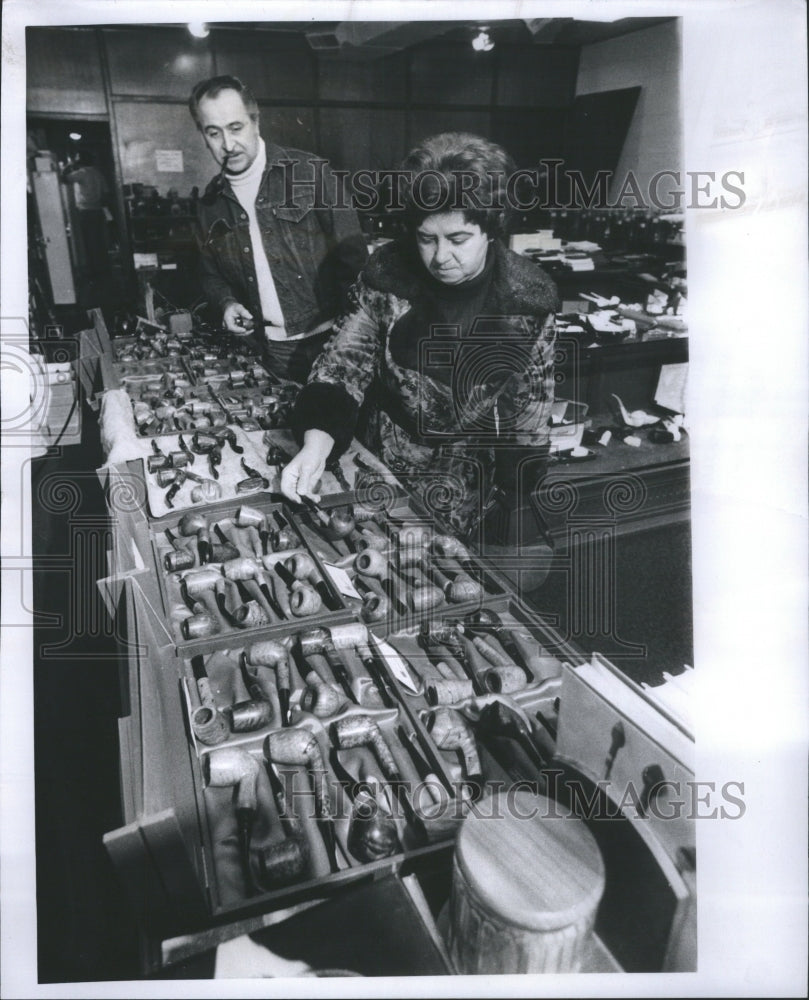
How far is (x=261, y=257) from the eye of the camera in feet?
3.43

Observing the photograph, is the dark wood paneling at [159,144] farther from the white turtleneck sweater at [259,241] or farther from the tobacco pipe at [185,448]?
the tobacco pipe at [185,448]

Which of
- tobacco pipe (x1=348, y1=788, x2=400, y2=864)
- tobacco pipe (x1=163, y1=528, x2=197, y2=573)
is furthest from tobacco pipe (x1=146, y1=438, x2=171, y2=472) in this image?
tobacco pipe (x1=348, y1=788, x2=400, y2=864)

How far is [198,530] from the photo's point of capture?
101 centimetres

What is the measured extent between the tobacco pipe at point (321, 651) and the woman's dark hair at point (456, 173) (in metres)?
0.66

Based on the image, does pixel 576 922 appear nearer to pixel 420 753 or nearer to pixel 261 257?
pixel 420 753

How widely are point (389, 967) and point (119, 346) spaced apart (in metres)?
1.11

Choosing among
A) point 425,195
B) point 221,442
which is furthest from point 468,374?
point 221,442

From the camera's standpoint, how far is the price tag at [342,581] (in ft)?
3.01

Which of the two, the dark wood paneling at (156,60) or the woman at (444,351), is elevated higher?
the dark wood paneling at (156,60)

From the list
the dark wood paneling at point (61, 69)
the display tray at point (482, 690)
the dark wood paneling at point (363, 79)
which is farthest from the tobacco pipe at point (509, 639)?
the dark wood paneling at point (61, 69)

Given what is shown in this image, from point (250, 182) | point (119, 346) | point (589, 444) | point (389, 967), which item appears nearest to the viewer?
point (389, 967)

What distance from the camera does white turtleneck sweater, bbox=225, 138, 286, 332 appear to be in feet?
3.21

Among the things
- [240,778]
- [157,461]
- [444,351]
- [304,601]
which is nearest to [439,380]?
[444,351]

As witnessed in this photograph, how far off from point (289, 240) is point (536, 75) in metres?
0.45
